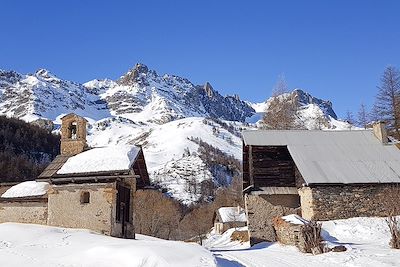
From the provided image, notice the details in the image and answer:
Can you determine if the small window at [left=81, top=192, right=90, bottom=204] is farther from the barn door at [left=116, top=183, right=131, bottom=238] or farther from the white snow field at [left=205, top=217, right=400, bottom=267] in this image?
the white snow field at [left=205, top=217, right=400, bottom=267]

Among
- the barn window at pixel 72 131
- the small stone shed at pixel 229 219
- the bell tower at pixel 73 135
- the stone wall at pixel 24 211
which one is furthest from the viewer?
the small stone shed at pixel 229 219

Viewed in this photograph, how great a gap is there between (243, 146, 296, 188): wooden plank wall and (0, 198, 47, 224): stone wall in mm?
12138

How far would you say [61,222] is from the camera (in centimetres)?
2383

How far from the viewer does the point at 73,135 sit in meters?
29.5

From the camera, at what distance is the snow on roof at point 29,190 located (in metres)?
26.2

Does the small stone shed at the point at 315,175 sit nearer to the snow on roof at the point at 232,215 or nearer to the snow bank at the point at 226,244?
the snow bank at the point at 226,244

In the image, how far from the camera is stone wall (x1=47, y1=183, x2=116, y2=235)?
23.5 meters

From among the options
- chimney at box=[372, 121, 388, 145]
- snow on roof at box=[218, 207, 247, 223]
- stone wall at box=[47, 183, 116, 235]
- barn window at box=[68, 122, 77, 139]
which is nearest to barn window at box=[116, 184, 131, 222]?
stone wall at box=[47, 183, 116, 235]

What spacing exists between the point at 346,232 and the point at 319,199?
305cm

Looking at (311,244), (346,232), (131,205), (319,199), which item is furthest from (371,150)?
(131,205)

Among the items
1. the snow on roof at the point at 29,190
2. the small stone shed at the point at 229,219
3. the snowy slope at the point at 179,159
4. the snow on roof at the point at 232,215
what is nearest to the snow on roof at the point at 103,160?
the snow on roof at the point at 29,190

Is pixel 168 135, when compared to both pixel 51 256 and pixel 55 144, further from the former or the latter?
pixel 51 256

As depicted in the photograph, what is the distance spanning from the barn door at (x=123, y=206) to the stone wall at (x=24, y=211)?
13.2 feet

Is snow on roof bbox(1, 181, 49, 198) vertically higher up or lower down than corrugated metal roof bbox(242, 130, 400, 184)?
lower down
